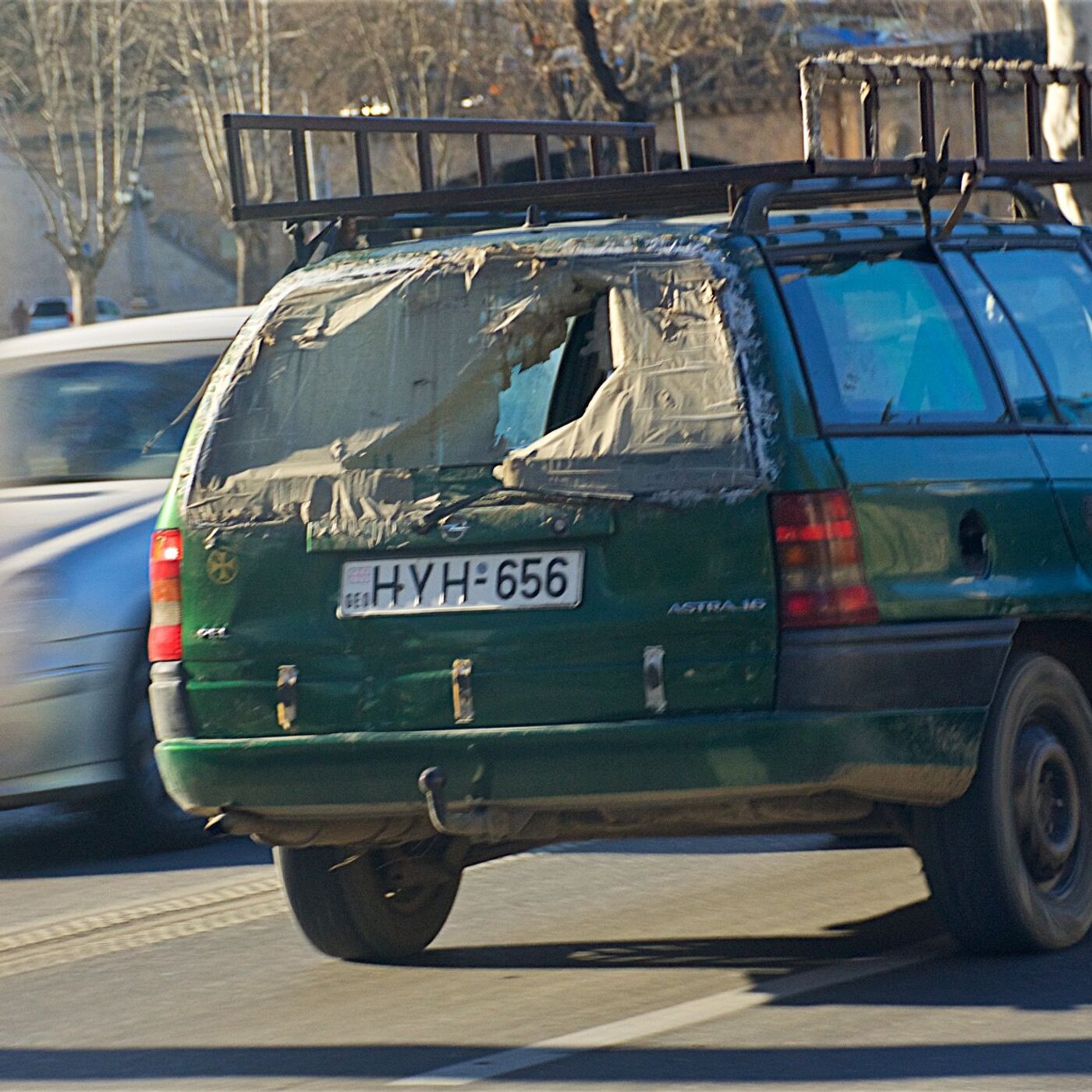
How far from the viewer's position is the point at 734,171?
16.8ft

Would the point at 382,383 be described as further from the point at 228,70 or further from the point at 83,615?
the point at 228,70

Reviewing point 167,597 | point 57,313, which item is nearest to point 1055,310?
point 167,597

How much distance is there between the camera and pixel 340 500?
5105 millimetres

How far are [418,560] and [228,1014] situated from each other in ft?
3.61

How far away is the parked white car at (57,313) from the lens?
58025mm

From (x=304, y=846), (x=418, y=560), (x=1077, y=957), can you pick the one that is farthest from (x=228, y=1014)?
(x=1077, y=957)

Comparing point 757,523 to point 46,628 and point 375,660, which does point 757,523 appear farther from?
point 46,628

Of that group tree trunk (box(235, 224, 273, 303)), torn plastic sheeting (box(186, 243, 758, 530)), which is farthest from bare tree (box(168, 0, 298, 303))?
torn plastic sheeting (box(186, 243, 758, 530))

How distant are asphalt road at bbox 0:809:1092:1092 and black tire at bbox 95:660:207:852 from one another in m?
0.39

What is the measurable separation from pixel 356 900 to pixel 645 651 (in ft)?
4.02

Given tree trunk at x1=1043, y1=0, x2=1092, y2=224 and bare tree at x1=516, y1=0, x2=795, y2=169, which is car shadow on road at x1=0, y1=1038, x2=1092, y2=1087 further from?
bare tree at x1=516, y1=0, x2=795, y2=169

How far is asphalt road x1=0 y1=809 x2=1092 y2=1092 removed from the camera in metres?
4.50

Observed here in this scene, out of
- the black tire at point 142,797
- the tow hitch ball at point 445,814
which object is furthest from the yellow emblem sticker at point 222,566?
the black tire at point 142,797

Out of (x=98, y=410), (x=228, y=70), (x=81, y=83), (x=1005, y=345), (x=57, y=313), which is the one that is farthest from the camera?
(x=57, y=313)
